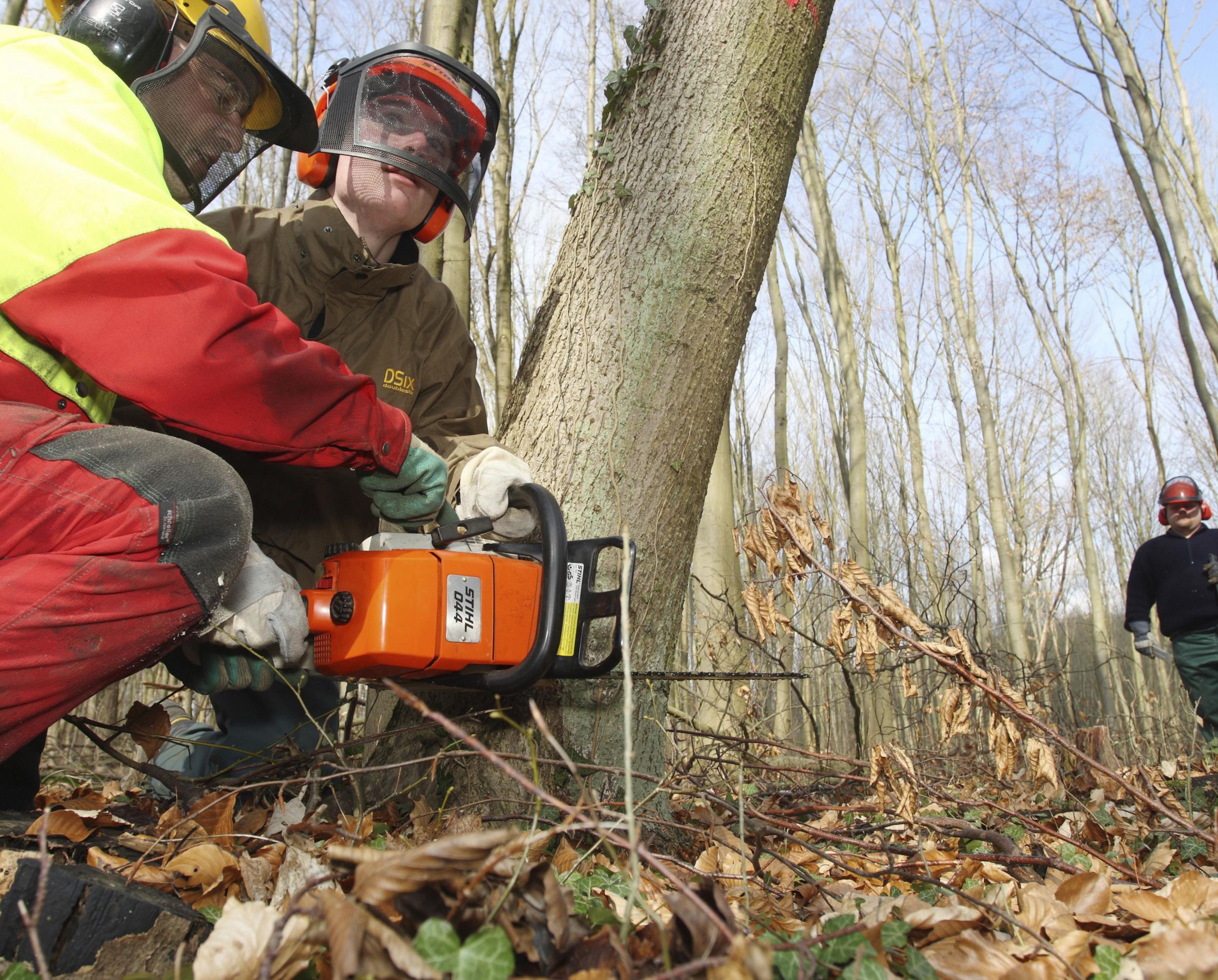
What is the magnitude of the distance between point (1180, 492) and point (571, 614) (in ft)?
25.4

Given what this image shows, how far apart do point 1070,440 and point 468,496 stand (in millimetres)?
18903

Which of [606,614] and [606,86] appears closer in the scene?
[606,614]

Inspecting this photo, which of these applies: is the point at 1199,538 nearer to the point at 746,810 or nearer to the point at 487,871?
the point at 746,810

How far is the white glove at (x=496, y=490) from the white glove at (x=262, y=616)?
51 cm

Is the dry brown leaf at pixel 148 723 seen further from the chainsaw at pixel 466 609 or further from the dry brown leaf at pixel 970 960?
the dry brown leaf at pixel 970 960

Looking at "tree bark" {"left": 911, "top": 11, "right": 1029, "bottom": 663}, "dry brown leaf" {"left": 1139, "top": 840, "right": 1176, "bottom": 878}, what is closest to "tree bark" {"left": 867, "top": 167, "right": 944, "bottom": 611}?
"tree bark" {"left": 911, "top": 11, "right": 1029, "bottom": 663}

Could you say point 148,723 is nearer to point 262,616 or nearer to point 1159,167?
point 262,616

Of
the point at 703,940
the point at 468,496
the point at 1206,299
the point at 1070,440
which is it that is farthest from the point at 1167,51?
the point at 703,940

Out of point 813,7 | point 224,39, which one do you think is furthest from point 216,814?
point 813,7

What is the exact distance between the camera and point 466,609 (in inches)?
78.6

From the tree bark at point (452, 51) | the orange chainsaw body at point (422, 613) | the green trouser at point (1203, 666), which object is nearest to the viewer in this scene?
the orange chainsaw body at point (422, 613)

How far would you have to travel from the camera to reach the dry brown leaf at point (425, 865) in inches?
37.2

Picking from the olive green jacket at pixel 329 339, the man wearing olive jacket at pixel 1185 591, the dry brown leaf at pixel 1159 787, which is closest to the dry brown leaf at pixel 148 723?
the olive green jacket at pixel 329 339

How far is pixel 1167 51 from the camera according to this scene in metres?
11.8
